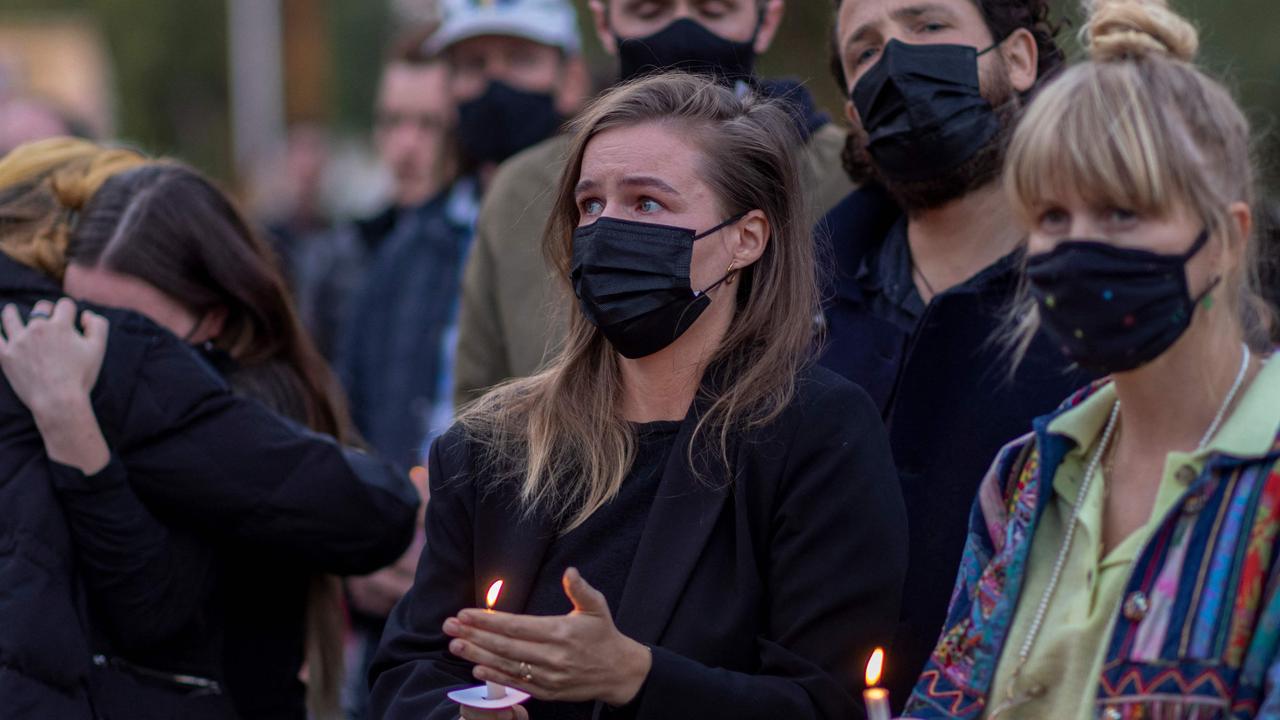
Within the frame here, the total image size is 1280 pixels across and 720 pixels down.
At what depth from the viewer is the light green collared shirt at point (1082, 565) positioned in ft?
7.73

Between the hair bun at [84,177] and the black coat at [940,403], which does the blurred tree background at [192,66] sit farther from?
the black coat at [940,403]

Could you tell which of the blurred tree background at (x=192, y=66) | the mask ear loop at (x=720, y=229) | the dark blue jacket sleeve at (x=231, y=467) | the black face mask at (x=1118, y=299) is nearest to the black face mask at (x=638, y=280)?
the mask ear loop at (x=720, y=229)

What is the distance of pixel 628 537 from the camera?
113 inches

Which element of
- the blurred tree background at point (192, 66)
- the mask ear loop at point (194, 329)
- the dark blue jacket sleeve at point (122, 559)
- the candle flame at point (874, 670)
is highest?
the candle flame at point (874, 670)

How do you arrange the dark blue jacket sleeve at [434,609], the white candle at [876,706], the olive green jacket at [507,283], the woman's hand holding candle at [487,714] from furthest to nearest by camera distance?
the olive green jacket at [507,283] → the dark blue jacket sleeve at [434,609] → the woman's hand holding candle at [487,714] → the white candle at [876,706]

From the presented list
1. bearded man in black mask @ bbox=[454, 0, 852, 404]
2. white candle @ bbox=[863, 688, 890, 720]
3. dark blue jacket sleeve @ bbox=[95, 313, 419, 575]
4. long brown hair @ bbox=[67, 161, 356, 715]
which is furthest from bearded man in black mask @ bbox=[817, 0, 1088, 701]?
long brown hair @ bbox=[67, 161, 356, 715]

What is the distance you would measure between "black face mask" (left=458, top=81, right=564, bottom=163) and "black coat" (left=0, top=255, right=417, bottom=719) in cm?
262

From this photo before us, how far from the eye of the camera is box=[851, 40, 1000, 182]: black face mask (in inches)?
134

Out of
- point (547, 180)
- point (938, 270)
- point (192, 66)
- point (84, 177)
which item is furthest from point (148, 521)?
point (192, 66)

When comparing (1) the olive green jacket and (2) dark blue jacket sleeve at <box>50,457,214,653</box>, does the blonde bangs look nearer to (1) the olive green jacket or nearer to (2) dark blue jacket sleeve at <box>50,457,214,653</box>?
(1) the olive green jacket

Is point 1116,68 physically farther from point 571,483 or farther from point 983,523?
point 571,483

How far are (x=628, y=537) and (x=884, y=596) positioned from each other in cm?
48

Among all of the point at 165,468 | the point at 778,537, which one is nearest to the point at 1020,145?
the point at 778,537

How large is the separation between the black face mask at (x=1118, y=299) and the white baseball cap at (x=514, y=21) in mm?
3959
